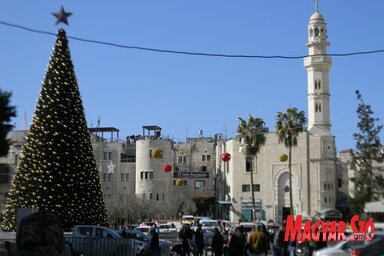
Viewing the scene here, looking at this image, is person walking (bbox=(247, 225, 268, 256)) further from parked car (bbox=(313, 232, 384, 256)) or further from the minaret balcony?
the minaret balcony

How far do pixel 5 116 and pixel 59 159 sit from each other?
11.4 metres

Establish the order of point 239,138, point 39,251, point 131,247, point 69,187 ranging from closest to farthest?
point 39,251 → point 131,247 → point 69,187 → point 239,138

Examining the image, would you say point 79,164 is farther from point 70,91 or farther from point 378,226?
point 378,226

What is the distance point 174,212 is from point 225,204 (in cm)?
626

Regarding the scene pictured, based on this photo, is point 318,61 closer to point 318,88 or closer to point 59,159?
point 318,88

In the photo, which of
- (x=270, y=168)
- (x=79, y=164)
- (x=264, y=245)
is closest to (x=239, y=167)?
(x=270, y=168)

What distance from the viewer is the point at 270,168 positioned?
2859 inches

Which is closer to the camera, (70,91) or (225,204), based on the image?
(70,91)

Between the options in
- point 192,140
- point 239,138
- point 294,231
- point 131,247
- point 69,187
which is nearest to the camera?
point 131,247

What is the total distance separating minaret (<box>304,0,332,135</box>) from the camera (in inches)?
2955

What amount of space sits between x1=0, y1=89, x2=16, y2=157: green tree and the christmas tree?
10.7m

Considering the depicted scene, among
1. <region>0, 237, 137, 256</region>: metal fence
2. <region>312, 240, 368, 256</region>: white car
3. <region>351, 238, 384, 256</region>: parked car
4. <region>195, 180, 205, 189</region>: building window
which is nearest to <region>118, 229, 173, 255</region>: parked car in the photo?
<region>0, 237, 137, 256</region>: metal fence

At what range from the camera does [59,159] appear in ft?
91.3

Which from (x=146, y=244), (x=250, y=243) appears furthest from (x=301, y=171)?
(x=250, y=243)
